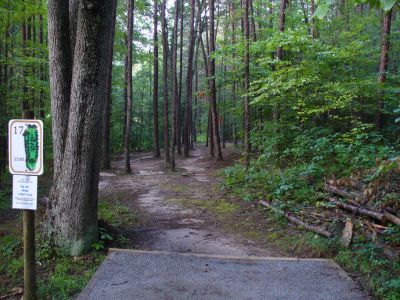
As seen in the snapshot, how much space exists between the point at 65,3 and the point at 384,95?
34.5 feet

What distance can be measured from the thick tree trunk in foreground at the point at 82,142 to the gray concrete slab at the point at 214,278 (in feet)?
2.39

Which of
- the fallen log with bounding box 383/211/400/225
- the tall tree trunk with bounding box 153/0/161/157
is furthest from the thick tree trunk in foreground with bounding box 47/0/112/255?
the tall tree trunk with bounding box 153/0/161/157

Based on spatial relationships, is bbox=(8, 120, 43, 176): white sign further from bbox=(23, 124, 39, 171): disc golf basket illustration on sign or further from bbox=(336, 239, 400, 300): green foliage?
bbox=(336, 239, 400, 300): green foliage

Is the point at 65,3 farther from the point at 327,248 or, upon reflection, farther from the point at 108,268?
the point at 327,248

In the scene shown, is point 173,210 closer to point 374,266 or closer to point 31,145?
point 374,266

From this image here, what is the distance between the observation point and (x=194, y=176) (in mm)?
14523

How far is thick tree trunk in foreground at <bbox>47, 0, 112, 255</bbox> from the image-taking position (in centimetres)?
502

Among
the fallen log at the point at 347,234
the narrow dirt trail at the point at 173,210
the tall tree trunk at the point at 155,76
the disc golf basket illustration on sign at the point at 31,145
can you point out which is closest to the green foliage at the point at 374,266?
the fallen log at the point at 347,234

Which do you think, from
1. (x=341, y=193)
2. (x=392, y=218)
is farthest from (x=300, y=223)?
(x=392, y=218)

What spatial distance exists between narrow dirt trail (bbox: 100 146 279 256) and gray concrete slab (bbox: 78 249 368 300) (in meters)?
0.86

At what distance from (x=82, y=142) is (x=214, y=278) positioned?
2793mm

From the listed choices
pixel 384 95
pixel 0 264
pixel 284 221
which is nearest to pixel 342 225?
pixel 284 221

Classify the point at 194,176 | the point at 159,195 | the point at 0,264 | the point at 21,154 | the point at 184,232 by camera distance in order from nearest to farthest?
the point at 21,154
the point at 0,264
the point at 184,232
the point at 159,195
the point at 194,176

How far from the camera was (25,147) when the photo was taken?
331 cm
